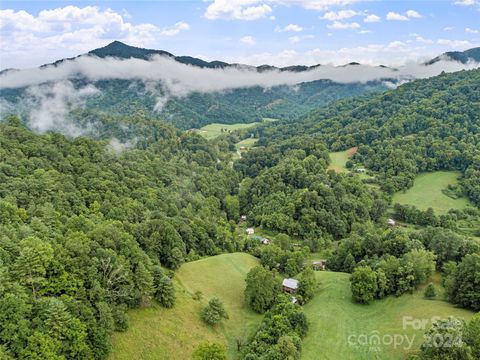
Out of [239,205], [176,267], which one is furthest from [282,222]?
[176,267]

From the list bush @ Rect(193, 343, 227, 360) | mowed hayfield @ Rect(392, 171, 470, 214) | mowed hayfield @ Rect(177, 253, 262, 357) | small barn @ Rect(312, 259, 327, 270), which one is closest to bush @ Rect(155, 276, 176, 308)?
mowed hayfield @ Rect(177, 253, 262, 357)

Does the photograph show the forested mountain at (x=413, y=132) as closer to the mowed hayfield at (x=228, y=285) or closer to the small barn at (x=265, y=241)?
the small barn at (x=265, y=241)

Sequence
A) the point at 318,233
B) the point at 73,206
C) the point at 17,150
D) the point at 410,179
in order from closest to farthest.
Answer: the point at 73,206
the point at 17,150
the point at 318,233
the point at 410,179

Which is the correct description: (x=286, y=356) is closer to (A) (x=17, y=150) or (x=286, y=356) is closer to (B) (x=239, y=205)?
(A) (x=17, y=150)

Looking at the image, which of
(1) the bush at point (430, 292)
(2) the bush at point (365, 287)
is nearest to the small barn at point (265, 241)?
(2) the bush at point (365, 287)

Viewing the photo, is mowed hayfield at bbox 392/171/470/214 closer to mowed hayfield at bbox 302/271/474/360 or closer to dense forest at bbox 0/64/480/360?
dense forest at bbox 0/64/480/360
